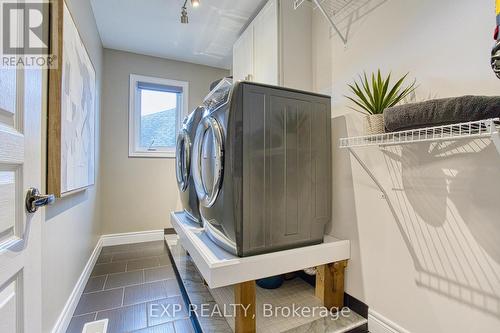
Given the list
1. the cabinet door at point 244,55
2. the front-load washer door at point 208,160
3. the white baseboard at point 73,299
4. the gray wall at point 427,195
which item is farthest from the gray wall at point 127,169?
the gray wall at point 427,195

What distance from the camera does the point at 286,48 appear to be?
1795 millimetres

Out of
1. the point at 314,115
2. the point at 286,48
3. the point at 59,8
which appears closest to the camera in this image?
the point at 59,8

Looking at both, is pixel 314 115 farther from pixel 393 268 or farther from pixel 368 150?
pixel 393 268

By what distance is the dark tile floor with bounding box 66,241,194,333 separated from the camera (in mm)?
1477

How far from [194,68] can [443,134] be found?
3.21 meters

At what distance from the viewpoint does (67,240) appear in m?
1.51

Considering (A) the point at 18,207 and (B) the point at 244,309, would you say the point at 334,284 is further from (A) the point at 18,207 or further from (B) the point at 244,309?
(A) the point at 18,207

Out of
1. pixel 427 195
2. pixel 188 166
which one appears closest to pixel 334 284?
pixel 427 195

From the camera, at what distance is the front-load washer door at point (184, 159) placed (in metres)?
2.08

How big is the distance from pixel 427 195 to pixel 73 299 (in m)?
2.19

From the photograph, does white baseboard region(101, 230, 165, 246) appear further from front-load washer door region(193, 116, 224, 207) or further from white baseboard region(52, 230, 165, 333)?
front-load washer door region(193, 116, 224, 207)

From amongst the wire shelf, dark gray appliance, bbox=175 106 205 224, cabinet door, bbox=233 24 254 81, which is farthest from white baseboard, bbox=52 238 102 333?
cabinet door, bbox=233 24 254 81

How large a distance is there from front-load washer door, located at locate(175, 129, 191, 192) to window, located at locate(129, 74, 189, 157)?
1.04m

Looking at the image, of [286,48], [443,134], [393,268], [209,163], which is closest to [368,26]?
[286,48]
